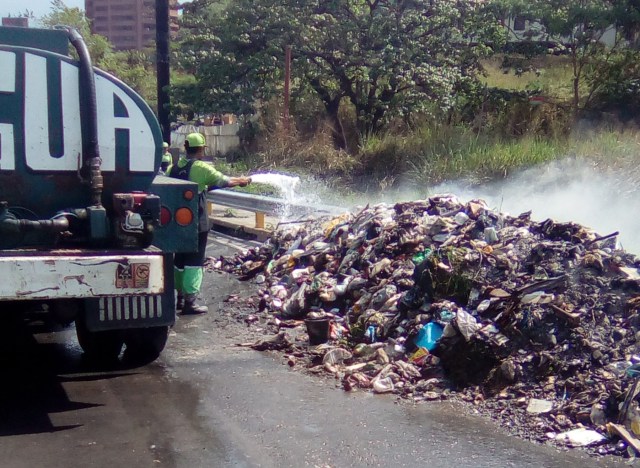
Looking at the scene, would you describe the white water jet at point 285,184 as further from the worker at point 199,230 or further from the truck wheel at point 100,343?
the truck wheel at point 100,343

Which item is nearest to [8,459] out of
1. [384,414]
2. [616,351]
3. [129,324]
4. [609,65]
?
[129,324]

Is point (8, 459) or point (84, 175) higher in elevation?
point (84, 175)

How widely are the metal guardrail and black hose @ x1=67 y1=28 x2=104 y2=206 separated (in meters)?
5.69

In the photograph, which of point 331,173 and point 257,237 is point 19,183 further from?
point 331,173

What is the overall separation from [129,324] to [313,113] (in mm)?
14779

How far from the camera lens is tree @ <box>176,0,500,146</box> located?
58.6 feet

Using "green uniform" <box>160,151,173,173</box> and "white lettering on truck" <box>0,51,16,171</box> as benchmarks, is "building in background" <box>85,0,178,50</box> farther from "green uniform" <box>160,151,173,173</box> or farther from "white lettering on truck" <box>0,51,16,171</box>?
"white lettering on truck" <box>0,51,16,171</box>

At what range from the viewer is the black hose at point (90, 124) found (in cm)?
489

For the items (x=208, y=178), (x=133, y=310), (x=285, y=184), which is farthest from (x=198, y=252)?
(x=285, y=184)

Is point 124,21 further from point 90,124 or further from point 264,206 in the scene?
point 90,124

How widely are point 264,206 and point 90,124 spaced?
22.3ft

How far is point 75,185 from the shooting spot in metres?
5.07

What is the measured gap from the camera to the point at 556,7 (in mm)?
17703

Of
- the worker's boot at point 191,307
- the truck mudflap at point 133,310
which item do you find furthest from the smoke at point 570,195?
the truck mudflap at point 133,310
